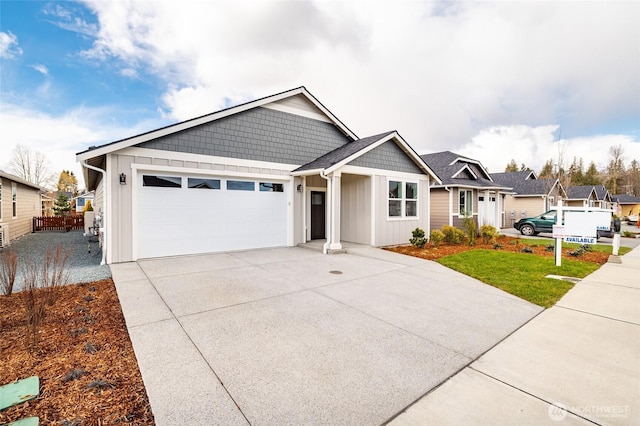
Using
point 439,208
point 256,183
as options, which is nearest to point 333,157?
point 256,183

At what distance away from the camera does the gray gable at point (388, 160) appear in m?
10.4

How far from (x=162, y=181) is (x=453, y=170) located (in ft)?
49.1

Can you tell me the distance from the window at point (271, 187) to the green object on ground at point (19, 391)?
311 inches

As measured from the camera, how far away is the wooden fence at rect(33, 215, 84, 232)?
18.1m

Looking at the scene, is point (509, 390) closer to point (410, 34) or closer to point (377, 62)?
point (410, 34)

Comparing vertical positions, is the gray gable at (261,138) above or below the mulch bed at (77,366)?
above

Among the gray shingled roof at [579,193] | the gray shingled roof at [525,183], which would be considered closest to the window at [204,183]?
the gray shingled roof at [525,183]

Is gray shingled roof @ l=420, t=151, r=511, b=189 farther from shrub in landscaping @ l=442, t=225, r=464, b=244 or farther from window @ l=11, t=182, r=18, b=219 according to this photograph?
window @ l=11, t=182, r=18, b=219

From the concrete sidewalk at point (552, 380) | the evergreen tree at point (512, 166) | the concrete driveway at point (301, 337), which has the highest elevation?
the evergreen tree at point (512, 166)

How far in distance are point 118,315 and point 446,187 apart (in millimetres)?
15468

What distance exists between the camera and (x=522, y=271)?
7184 millimetres

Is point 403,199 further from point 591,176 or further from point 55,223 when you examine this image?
point 591,176

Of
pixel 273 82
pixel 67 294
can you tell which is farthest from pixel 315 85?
pixel 67 294

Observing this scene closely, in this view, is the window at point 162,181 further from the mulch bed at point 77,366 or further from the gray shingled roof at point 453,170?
the gray shingled roof at point 453,170
